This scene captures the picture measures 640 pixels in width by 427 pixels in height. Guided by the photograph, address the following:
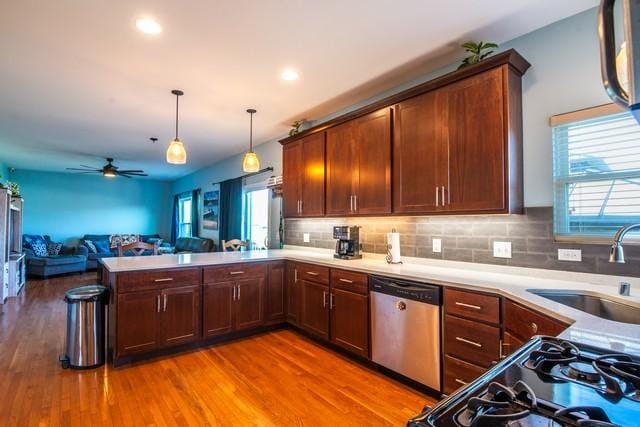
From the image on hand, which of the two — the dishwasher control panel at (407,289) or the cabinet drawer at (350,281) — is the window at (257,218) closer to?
the cabinet drawer at (350,281)

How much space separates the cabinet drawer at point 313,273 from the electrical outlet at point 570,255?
1.88m

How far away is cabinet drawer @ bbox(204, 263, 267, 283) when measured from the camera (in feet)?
10.9

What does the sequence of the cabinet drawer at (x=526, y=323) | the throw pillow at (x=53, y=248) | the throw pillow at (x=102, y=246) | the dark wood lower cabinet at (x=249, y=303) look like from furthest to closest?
the throw pillow at (x=102, y=246)
the throw pillow at (x=53, y=248)
the dark wood lower cabinet at (x=249, y=303)
the cabinet drawer at (x=526, y=323)

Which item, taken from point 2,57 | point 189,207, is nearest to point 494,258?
point 2,57

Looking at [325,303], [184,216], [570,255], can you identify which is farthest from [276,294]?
[184,216]

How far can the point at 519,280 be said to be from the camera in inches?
87.3

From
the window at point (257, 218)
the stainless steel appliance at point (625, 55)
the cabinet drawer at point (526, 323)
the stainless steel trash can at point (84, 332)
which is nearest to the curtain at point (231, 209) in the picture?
the window at point (257, 218)

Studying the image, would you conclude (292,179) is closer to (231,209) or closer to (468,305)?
(231,209)

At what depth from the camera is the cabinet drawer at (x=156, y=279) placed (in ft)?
9.35

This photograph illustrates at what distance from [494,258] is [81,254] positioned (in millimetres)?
9023

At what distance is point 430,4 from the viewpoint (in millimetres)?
2078

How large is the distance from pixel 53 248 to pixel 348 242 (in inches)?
315

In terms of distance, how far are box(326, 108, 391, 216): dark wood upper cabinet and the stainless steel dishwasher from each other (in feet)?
2.51

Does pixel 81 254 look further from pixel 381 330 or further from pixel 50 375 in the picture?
pixel 381 330
